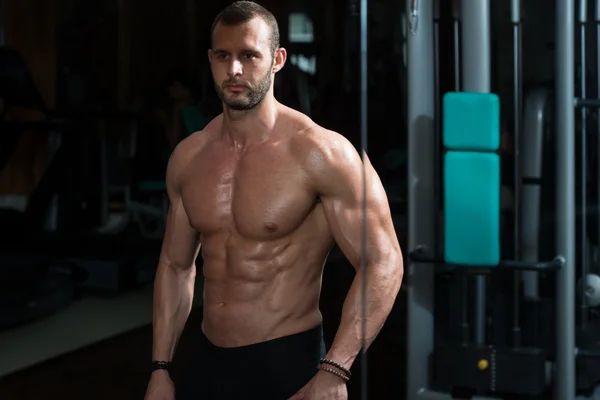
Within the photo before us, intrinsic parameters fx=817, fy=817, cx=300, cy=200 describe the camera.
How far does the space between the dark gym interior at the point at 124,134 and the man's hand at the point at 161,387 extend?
0.90 feet

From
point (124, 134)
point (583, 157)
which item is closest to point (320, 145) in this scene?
point (124, 134)

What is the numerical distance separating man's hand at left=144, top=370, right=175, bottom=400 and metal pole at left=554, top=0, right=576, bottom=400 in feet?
3.05

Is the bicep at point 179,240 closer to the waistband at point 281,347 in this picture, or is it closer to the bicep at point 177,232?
the bicep at point 177,232

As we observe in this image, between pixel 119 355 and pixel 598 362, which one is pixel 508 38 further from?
pixel 119 355

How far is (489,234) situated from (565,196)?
0.20m

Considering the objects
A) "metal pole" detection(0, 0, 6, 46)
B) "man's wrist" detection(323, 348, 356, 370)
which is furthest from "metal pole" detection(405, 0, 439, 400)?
"metal pole" detection(0, 0, 6, 46)

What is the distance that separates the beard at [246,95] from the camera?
1227 millimetres

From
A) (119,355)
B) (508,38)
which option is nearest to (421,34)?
(508,38)

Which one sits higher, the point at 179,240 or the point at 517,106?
the point at 517,106

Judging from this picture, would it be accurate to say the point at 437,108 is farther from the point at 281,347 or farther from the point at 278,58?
the point at 281,347

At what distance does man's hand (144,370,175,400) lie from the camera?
1354 mm

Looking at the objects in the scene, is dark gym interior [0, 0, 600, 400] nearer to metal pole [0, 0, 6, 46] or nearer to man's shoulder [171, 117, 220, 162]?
metal pole [0, 0, 6, 46]

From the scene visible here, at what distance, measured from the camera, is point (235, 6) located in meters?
1.23

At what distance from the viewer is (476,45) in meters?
1.81
